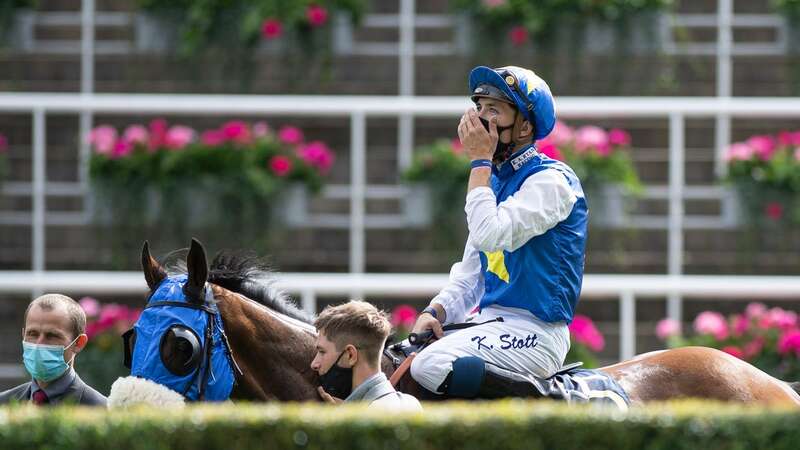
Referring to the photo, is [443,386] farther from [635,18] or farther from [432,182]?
[635,18]

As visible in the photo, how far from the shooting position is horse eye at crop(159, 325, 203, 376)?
3.79 metres

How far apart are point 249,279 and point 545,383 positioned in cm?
100

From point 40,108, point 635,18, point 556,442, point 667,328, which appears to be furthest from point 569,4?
point 556,442

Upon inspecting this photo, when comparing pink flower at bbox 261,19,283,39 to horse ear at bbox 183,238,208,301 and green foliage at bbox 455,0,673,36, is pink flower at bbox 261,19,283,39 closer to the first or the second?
green foliage at bbox 455,0,673,36

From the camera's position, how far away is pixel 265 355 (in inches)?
162

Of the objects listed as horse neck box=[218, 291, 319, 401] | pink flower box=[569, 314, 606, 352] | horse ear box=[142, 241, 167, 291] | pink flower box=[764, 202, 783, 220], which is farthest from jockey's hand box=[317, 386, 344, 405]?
pink flower box=[764, 202, 783, 220]

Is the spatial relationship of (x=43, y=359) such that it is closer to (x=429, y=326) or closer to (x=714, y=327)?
(x=429, y=326)

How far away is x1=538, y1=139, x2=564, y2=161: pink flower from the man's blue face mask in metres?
4.05

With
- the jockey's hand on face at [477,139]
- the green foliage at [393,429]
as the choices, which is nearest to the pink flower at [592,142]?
the jockey's hand on face at [477,139]

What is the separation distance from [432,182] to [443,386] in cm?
466

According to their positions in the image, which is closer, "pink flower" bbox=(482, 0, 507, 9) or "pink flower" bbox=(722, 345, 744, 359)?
"pink flower" bbox=(722, 345, 744, 359)

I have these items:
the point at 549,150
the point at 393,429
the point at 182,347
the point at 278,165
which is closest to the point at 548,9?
the point at 549,150

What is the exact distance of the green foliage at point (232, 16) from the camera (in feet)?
31.8

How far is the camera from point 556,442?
3117mm
